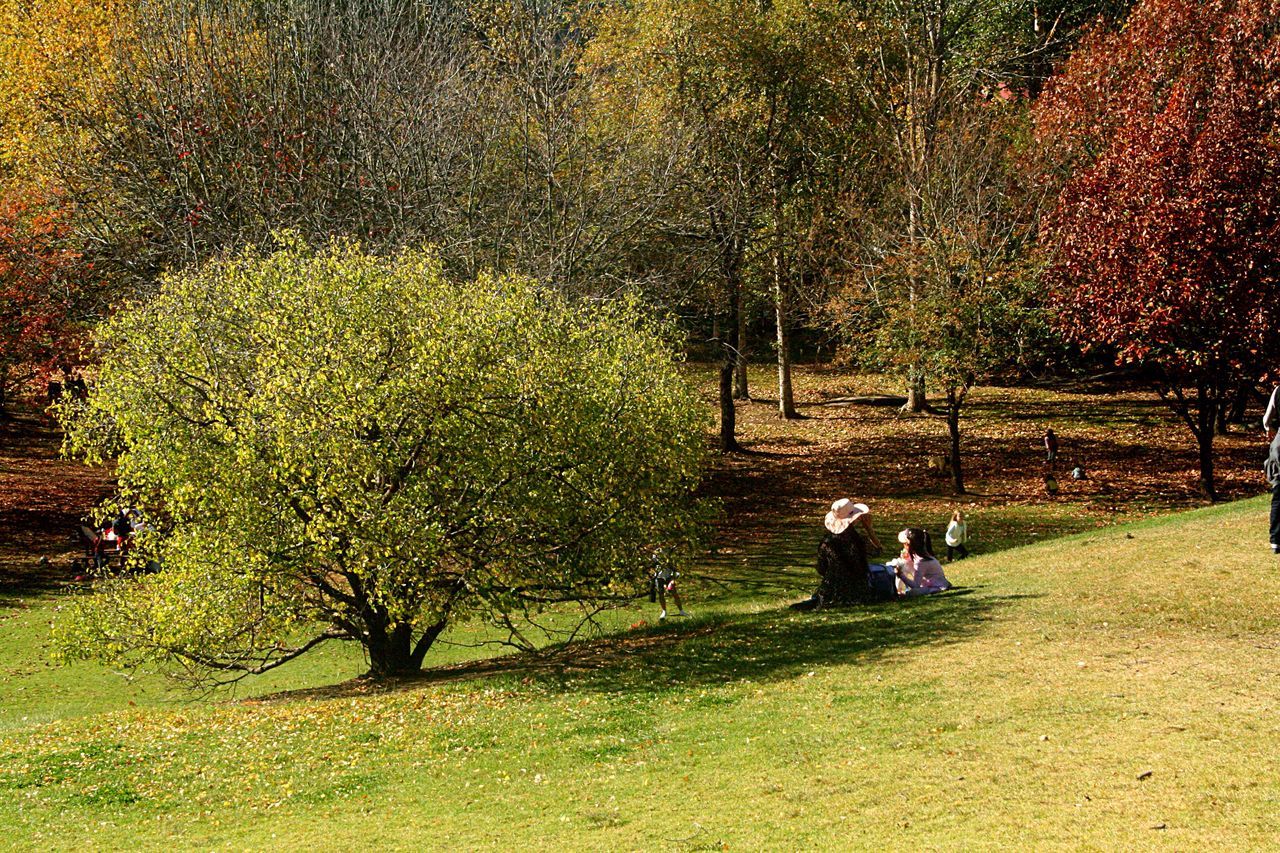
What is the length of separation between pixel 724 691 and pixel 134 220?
2718cm

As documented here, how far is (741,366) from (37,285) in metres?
26.7

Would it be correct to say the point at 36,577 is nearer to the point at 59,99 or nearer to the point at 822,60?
the point at 59,99

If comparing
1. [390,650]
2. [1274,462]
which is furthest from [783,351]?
[1274,462]

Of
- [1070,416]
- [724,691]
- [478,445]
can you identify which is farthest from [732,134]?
[724,691]

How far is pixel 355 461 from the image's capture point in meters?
16.7

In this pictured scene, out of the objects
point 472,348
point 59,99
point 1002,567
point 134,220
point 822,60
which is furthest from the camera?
point 822,60

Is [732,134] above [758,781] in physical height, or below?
above

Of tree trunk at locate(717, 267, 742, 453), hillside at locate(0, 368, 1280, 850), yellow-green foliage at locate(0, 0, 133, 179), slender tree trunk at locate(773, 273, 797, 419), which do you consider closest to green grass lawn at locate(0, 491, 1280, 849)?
hillside at locate(0, 368, 1280, 850)

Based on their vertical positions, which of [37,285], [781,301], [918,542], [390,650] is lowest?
[390,650]

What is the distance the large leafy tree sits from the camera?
16.8 meters

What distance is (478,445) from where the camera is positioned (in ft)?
58.6

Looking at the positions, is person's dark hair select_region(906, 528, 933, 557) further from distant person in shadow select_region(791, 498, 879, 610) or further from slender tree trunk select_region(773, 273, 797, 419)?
slender tree trunk select_region(773, 273, 797, 419)

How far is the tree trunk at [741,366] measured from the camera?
41.9m

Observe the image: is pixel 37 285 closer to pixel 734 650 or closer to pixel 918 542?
pixel 734 650
